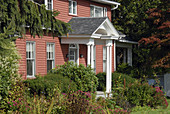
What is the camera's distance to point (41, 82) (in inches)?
495

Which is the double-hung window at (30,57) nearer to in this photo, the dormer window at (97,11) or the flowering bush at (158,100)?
the flowering bush at (158,100)

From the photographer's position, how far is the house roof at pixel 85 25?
1783 cm

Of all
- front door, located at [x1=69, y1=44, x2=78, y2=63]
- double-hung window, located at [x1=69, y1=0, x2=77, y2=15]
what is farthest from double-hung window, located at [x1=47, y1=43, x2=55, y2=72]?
double-hung window, located at [x1=69, y1=0, x2=77, y2=15]

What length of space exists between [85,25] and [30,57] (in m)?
4.03

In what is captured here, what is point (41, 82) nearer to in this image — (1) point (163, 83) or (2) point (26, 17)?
(2) point (26, 17)

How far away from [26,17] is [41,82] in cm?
329

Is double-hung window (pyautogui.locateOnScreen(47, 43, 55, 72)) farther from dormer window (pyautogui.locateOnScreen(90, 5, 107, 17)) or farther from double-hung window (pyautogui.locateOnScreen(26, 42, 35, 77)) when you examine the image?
dormer window (pyautogui.locateOnScreen(90, 5, 107, 17))

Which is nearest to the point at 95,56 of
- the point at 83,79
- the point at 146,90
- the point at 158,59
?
the point at 158,59

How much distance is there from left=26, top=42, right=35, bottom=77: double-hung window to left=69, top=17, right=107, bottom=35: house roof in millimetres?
2706

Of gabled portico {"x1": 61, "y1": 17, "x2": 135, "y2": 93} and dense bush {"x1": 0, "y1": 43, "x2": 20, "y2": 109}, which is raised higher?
gabled portico {"x1": 61, "y1": 17, "x2": 135, "y2": 93}

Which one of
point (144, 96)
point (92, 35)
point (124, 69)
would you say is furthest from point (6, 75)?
point (124, 69)

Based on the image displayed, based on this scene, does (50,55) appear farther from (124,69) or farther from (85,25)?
(124,69)

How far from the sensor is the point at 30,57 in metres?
16.6

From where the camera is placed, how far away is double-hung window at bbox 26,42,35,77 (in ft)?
53.9
